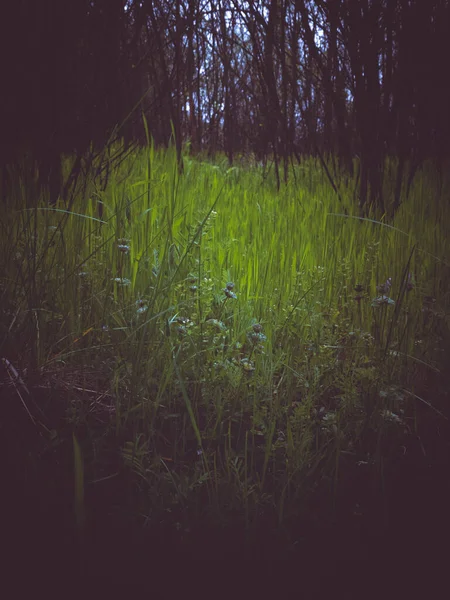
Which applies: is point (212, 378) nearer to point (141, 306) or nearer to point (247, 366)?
point (247, 366)

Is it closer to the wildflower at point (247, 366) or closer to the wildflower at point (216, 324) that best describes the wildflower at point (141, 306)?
the wildflower at point (216, 324)

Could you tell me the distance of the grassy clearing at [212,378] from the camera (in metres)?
0.93

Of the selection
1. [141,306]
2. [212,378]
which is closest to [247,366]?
[212,378]

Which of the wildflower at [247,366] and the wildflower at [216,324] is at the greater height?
the wildflower at [216,324]

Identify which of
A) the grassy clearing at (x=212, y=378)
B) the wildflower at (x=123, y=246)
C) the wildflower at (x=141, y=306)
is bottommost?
the grassy clearing at (x=212, y=378)

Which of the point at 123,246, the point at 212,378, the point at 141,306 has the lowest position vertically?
the point at 212,378

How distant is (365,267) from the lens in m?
1.77

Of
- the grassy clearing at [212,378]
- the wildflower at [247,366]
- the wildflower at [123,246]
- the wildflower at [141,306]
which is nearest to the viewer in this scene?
the grassy clearing at [212,378]

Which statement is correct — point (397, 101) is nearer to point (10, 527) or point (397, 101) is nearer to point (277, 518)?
point (277, 518)

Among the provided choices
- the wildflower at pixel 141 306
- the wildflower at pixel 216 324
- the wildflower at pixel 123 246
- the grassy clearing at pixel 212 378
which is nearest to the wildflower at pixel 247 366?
the grassy clearing at pixel 212 378

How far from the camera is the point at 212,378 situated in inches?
46.4

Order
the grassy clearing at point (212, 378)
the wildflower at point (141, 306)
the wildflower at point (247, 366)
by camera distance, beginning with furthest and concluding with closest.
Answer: the wildflower at point (141, 306), the wildflower at point (247, 366), the grassy clearing at point (212, 378)

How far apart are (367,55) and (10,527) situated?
8.20 feet

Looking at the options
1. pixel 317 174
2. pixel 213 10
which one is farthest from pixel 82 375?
pixel 317 174
